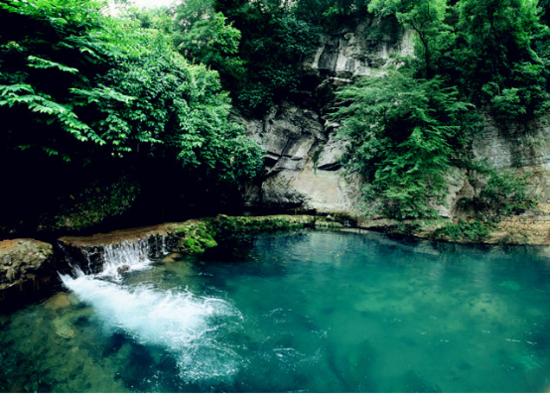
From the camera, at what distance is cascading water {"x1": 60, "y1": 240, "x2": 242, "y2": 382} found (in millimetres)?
3988

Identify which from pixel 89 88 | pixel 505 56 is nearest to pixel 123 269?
pixel 89 88

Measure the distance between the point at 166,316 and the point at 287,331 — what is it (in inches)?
98.5

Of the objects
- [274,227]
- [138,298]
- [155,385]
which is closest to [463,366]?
[155,385]

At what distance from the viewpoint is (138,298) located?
225 inches

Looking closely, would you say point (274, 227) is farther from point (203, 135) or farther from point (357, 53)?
point (357, 53)

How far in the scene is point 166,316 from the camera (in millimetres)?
5117

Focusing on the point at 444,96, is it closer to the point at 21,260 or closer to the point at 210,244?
the point at 210,244

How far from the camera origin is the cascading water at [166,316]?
3988 millimetres

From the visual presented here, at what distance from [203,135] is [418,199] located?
9784 millimetres

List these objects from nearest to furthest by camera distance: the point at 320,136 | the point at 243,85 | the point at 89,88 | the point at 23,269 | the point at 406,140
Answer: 1. the point at 23,269
2. the point at 89,88
3. the point at 406,140
4. the point at 243,85
5. the point at 320,136

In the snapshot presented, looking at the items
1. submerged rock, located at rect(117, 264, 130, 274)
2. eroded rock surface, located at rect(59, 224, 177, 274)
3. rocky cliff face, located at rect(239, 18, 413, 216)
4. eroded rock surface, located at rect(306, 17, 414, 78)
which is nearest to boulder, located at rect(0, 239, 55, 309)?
eroded rock surface, located at rect(59, 224, 177, 274)

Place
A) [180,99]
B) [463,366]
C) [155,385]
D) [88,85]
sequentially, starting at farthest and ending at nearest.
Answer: [180,99] < [88,85] < [463,366] < [155,385]

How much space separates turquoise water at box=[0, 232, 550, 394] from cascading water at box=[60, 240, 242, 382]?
0.08 ft

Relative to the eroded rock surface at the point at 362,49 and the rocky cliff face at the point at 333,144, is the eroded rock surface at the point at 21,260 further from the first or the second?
the eroded rock surface at the point at 362,49
